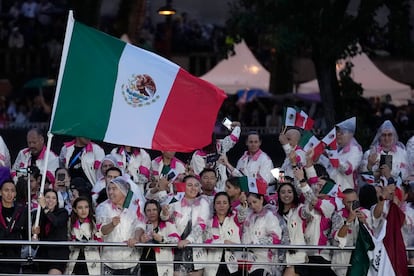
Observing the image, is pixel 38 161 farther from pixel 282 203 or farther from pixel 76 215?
pixel 282 203

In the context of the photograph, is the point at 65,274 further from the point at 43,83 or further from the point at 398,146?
the point at 43,83

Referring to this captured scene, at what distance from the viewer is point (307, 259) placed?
48.5 feet

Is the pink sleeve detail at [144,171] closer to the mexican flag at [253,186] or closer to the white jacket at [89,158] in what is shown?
the white jacket at [89,158]

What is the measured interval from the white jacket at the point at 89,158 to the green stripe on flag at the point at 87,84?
8.12 ft

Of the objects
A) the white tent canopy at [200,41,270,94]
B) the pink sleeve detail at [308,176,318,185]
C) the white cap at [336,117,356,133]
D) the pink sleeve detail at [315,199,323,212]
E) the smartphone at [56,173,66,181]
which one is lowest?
the pink sleeve detail at [315,199,323,212]

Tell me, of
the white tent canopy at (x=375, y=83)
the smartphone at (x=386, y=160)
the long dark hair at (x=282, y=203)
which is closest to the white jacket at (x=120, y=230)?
the long dark hair at (x=282, y=203)

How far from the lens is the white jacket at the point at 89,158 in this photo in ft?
56.6

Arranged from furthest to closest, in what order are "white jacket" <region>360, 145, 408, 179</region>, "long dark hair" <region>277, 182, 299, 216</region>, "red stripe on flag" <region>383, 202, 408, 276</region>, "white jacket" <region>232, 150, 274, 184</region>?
"white jacket" <region>232, 150, 274, 184</region> → "white jacket" <region>360, 145, 408, 179</region> → "long dark hair" <region>277, 182, 299, 216</region> → "red stripe on flag" <region>383, 202, 408, 276</region>

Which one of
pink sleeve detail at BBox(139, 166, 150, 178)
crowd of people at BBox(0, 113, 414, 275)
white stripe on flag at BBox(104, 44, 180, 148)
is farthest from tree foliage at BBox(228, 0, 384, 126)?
white stripe on flag at BBox(104, 44, 180, 148)

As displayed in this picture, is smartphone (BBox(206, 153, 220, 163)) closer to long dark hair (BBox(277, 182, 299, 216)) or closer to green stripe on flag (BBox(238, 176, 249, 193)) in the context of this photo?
green stripe on flag (BBox(238, 176, 249, 193))

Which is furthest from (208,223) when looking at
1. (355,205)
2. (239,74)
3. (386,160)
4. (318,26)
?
(239,74)

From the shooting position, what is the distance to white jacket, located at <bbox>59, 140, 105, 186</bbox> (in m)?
17.2

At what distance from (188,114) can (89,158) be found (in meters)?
2.49

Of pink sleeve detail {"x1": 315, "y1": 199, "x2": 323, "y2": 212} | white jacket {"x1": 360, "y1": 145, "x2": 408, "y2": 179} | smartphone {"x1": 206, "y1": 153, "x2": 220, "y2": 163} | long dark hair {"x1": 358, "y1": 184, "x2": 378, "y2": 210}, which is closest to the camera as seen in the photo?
pink sleeve detail {"x1": 315, "y1": 199, "x2": 323, "y2": 212}
